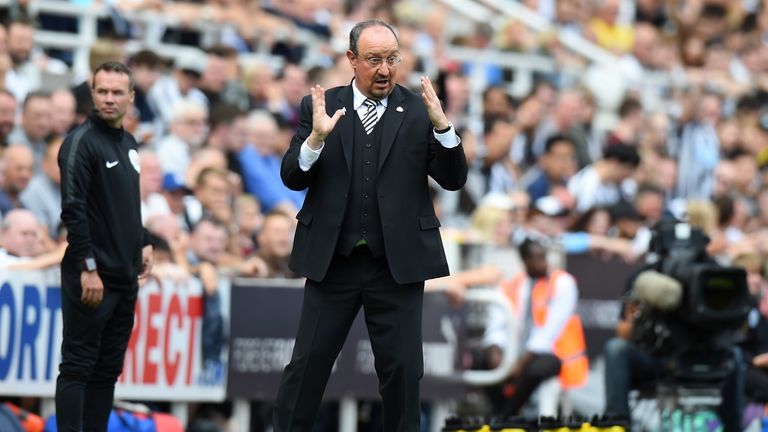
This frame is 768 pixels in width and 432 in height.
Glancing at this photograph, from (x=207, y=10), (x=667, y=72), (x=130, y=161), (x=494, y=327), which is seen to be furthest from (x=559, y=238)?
A: (x=667, y=72)

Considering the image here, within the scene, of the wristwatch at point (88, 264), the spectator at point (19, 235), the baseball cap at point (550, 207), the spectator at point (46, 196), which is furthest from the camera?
the baseball cap at point (550, 207)

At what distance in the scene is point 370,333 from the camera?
7039 mm

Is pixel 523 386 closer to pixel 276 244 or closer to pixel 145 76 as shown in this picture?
pixel 276 244

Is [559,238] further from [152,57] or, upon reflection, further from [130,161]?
[130,161]

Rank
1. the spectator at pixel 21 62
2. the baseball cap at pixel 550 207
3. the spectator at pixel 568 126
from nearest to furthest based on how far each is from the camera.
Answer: the spectator at pixel 21 62 < the baseball cap at pixel 550 207 < the spectator at pixel 568 126

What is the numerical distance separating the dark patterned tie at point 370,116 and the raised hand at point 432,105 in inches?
13.4

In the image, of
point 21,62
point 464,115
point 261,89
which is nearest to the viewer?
point 21,62

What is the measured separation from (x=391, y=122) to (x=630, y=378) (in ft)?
11.5

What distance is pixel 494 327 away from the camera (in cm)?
1120

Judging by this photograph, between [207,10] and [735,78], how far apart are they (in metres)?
7.93

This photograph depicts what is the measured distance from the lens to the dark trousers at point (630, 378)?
9.68 metres

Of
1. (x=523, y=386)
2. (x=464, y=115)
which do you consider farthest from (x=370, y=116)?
(x=464, y=115)

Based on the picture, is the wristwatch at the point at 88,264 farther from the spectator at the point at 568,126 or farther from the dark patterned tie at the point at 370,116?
the spectator at the point at 568,126

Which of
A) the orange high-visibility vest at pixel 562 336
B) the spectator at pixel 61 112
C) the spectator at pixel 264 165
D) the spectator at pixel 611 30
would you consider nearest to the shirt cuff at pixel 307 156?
the spectator at pixel 61 112
